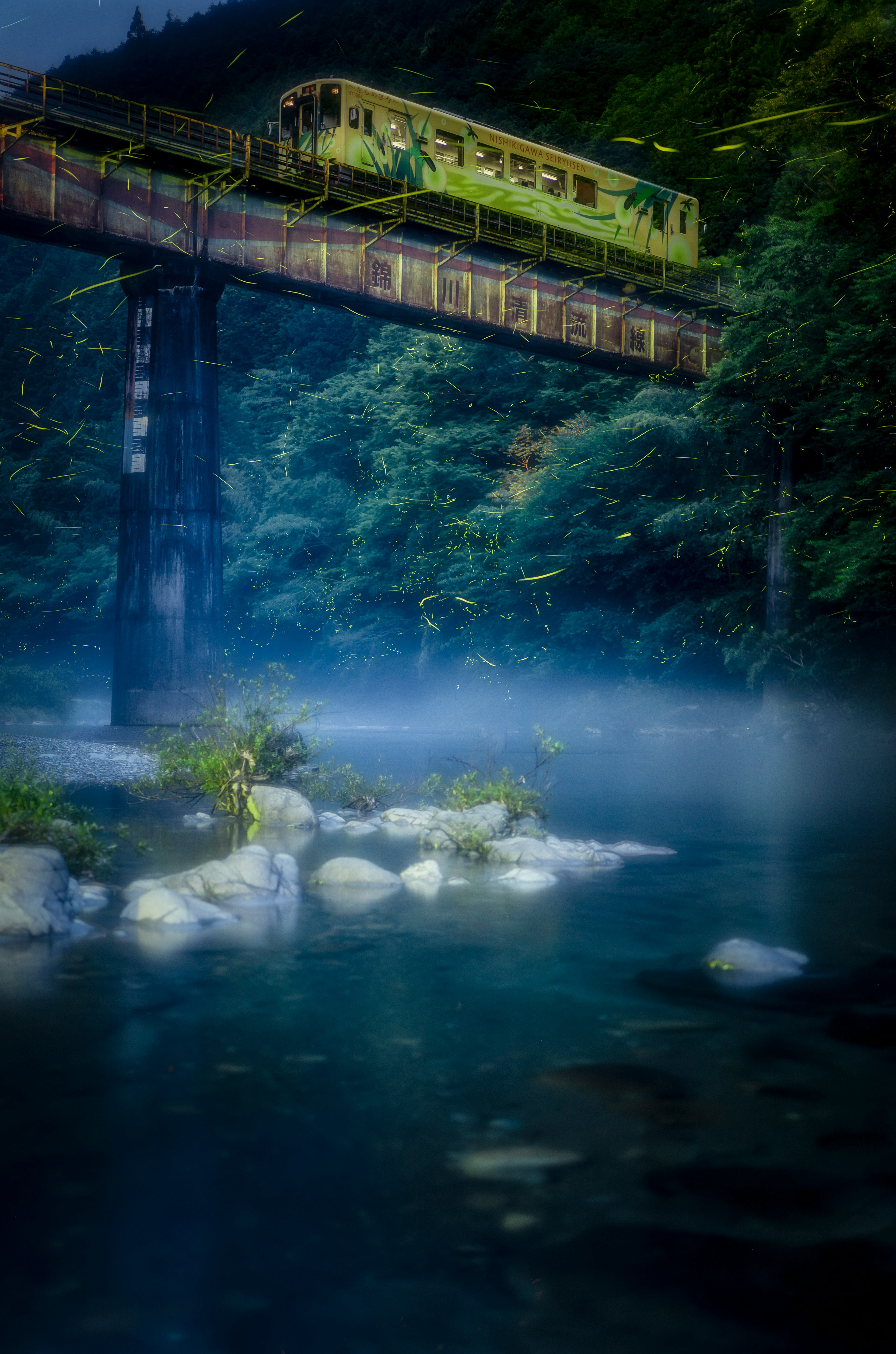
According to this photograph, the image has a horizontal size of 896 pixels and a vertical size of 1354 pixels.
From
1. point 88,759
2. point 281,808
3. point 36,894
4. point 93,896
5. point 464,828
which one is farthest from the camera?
point 88,759

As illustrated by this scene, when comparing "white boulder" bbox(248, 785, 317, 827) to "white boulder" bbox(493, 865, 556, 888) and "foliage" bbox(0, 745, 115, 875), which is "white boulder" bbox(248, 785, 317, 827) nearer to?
"foliage" bbox(0, 745, 115, 875)

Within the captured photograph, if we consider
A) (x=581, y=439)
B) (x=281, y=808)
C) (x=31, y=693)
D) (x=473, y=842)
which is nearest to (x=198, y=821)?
(x=281, y=808)

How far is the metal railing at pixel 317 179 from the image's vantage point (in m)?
22.3

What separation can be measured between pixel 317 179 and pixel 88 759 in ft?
45.2

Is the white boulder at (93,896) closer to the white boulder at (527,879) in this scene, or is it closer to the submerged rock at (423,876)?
the submerged rock at (423,876)

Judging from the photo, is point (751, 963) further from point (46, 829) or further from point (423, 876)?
point (46, 829)

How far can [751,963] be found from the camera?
7.85 metres

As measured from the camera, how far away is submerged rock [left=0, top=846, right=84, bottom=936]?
817cm

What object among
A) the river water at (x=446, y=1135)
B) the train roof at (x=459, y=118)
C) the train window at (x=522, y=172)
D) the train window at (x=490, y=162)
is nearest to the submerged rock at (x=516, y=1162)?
the river water at (x=446, y=1135)

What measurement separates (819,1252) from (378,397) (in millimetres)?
49485

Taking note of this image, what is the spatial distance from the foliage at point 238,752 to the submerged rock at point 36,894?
623 centimetres

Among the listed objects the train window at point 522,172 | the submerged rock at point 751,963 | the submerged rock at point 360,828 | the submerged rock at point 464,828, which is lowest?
the submerged rock at point 751,963

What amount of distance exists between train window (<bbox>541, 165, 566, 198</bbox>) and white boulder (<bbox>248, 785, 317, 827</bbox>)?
22.1 metres

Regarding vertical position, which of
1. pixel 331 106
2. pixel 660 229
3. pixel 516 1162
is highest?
pixel 660 229
